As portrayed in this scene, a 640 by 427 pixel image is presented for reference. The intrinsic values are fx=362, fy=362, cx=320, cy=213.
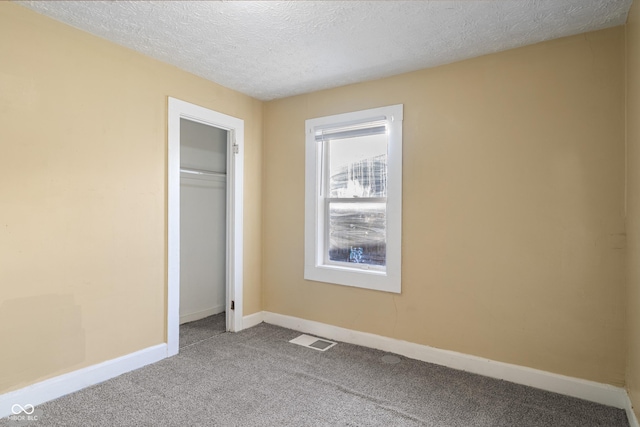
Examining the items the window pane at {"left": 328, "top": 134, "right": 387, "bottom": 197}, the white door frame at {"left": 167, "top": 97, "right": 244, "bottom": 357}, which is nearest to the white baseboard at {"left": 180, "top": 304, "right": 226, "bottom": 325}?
the white door frame at {"left": 167, "top": 97, "right": 244, "bottom": 357}

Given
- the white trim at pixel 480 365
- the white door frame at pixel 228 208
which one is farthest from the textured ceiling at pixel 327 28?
the white trim at pixel 480 365

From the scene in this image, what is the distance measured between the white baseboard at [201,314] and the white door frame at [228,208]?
62 centimetres

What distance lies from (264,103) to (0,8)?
2.26m

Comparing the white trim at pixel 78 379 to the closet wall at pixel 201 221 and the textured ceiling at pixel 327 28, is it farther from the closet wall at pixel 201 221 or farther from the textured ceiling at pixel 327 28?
the textured ceiling at pixel 327 28

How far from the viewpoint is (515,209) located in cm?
264

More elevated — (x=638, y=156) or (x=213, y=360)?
(x=638, y=156)

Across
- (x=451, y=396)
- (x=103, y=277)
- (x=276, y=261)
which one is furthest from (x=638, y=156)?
(x=103, y=277)

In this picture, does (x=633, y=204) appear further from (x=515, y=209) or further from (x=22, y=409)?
(x=22, y=409)

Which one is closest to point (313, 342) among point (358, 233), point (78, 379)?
point (358, 233)

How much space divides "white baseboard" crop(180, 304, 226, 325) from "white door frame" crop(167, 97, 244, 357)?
2.02ft

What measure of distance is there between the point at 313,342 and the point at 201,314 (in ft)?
4.98

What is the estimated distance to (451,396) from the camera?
2424 millimetres

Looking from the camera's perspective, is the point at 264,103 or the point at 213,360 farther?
the point at 264,103

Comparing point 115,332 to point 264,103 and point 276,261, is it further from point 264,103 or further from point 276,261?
point 264,103
